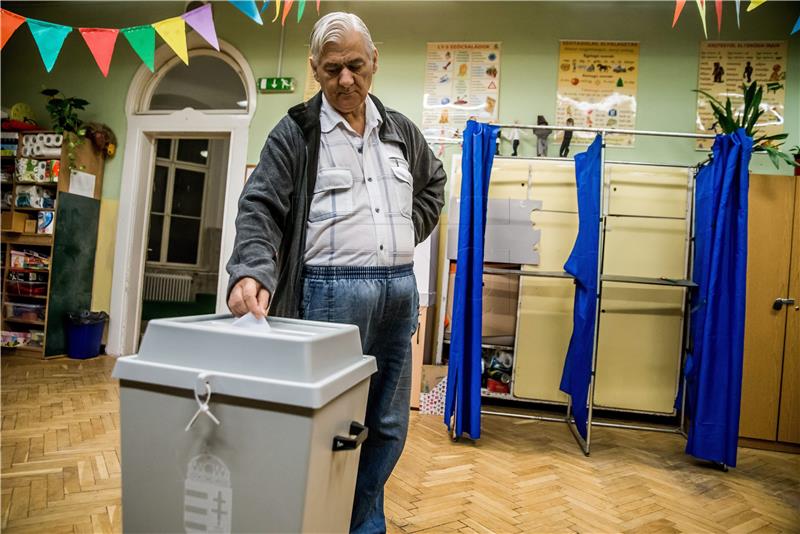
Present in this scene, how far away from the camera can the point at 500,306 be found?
3.40m

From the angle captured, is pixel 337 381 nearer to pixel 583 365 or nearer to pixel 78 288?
pixel 583 365

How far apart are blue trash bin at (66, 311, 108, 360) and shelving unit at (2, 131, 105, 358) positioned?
4.3 inches

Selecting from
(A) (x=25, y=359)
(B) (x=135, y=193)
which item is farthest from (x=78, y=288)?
(B) (x=135, y=193)

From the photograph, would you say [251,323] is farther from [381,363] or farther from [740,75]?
[740,75]

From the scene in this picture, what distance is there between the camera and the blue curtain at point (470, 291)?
2.57 m

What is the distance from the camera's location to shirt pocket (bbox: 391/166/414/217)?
48.2 inches

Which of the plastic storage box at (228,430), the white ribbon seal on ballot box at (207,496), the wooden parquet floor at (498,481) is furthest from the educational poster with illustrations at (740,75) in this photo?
the white ribbon seal on ballot box at (207,496)

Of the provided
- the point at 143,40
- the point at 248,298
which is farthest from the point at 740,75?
the point at 248,298

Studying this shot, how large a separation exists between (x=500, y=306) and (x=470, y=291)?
33.6 inches

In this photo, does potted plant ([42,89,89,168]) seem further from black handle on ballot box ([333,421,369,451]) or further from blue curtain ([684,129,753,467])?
blue curtain ([684,129,753,467])

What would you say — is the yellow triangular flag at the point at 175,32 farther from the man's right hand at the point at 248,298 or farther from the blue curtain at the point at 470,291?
the man's right hand at the point at 248,298

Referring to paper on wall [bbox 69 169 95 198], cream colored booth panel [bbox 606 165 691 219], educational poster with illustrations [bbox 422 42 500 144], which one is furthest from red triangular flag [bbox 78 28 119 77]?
cream colored booth panel [bbox 606 165 691 219]

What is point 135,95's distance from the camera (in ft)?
14.3

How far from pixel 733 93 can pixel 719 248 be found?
72.1 inches
